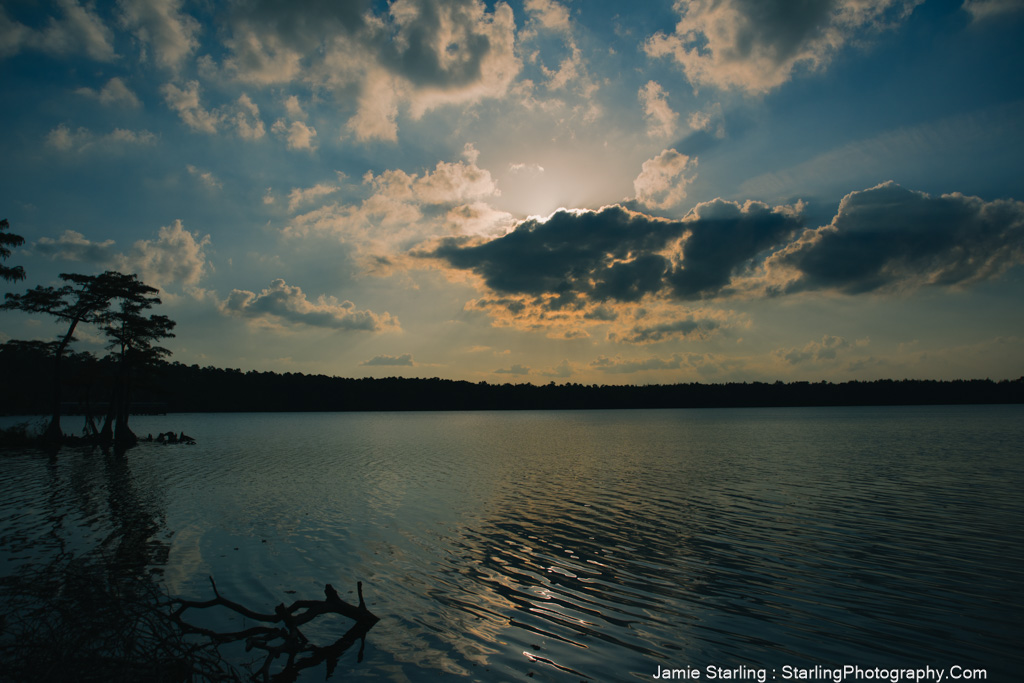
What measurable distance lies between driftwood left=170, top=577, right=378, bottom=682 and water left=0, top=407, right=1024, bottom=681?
39cm

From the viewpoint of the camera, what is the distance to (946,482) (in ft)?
98.0

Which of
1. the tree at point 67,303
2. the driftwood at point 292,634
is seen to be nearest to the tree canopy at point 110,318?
the tree at point 67,303

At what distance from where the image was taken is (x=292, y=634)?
30.9ft

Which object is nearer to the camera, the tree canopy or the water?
the water

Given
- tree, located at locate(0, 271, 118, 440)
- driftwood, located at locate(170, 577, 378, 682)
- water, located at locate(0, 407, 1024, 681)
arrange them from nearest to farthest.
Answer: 1. driftwood, located at locate(170, 577, 378, 682)
2. water, located at locate(0, 407, 1024, 681)
3. tree, located at locate(0, 271, 118, 440)

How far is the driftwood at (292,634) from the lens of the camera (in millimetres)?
9289

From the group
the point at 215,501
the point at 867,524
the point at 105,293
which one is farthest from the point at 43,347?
the point at 867,524

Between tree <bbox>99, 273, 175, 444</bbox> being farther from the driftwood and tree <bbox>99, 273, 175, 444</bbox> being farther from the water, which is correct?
the driftwood

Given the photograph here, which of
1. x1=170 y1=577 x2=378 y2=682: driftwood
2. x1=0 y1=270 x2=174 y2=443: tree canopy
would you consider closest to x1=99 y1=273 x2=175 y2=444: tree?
x1=0 y1=270 x2=174 y2=443: tree canopy

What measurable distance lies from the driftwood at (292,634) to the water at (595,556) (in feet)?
1.28

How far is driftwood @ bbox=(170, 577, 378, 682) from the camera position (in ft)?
30.5

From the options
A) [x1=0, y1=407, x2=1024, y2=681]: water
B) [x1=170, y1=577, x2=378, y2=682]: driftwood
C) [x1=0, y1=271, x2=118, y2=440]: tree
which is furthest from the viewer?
[x1=0, y1=271, x2=118, y2=440]: tree

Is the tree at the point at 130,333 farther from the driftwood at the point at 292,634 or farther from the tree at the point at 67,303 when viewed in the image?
the driftwood at the point at 292,634

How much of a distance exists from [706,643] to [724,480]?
24.5 m
